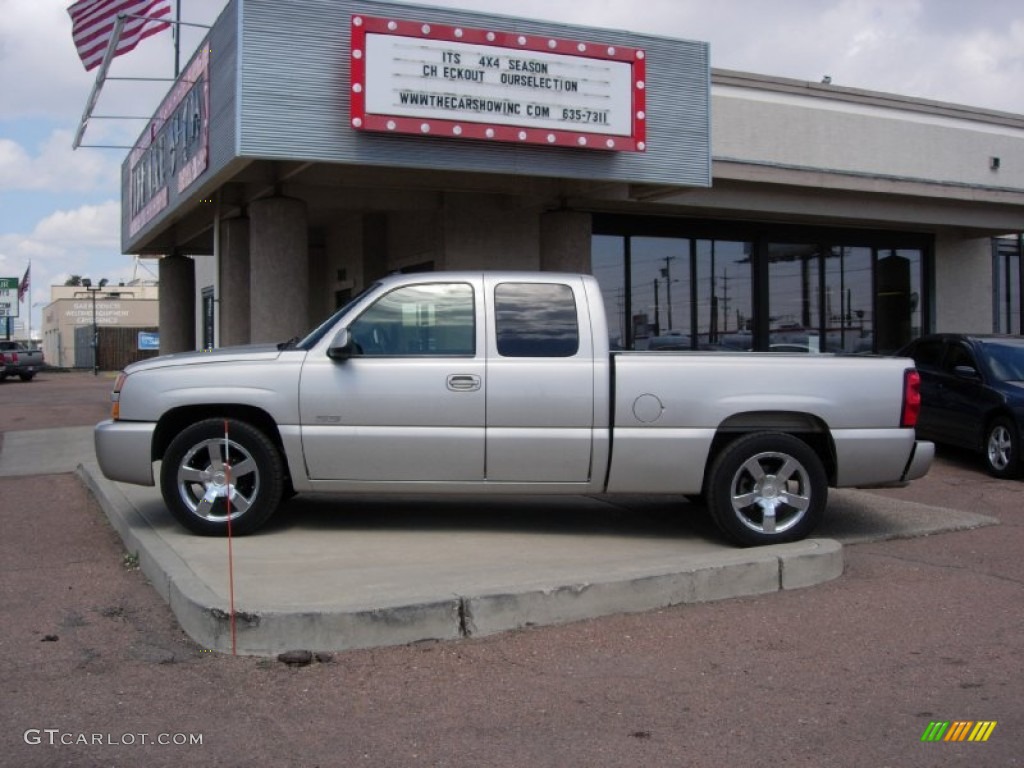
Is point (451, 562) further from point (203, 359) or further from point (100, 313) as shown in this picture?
point (100, 313)

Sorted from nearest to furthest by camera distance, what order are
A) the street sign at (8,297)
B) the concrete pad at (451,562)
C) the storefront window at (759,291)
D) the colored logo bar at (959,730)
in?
the colored logo bar at (959,730) → the concrete pad at (451,562) → the storefront window at (759,291) → the street sign at (8,297)

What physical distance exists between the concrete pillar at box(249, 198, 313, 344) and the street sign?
43.5 m

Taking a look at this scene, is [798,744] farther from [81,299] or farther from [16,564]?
[81,299]

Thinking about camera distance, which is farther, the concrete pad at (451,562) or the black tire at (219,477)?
the black tire at (219,477)

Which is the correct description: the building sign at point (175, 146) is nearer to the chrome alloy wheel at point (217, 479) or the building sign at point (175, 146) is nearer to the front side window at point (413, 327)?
the front side window at point (413, 327)

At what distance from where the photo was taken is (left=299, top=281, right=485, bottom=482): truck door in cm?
699

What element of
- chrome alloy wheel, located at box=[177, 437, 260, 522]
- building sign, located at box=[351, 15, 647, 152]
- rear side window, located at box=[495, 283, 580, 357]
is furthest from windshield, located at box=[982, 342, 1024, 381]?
chrome alloy wheel, located at box=[177, 437, 260, 522]

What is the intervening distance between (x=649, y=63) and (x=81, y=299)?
7342 centimetres

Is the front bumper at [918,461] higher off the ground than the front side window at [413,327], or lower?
lower

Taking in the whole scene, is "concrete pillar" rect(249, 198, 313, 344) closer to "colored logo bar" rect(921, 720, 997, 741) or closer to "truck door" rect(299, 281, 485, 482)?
"truck door" rect(299, 281, 485, 482)

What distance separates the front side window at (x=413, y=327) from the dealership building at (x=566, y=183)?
4118 mm

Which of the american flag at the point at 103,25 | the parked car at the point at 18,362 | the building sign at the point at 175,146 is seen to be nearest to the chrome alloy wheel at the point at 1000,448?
the building sign at the point at 175,146

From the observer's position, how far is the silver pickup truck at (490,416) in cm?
701

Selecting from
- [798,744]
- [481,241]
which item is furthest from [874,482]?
[481,241]
